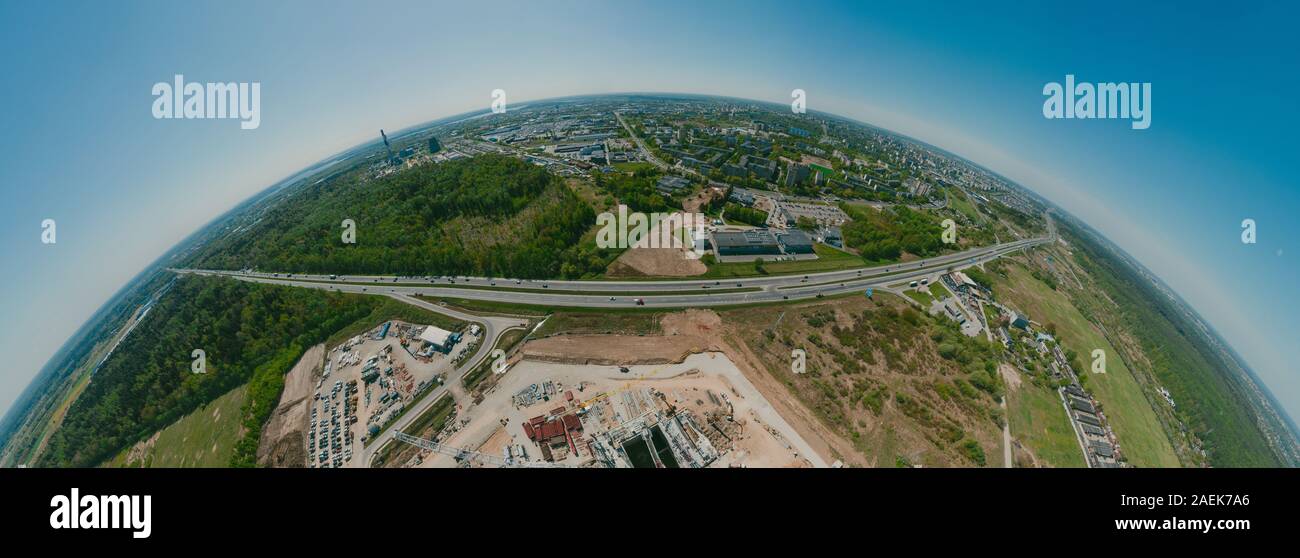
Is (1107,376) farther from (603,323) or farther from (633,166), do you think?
(633,166)

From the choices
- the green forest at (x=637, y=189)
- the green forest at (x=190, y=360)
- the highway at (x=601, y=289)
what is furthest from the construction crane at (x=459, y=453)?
the green forest at (x=637, y=189)

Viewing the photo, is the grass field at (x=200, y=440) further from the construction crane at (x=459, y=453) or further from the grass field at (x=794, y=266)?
the grass field at (x=794, y=266)

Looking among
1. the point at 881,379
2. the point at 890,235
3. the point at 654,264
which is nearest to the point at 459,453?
the point at 654,264

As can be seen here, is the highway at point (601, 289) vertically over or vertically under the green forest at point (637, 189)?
under

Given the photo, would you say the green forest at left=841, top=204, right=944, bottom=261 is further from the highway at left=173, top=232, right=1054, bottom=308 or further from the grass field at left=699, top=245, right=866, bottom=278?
the grass field at left=699, top=245, right=866, bottom=278

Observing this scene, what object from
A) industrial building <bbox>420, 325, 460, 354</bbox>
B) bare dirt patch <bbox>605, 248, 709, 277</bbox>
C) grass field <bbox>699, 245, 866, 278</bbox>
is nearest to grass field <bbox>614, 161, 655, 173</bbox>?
bare dirt patch <bbox>605, 248, 709, 277</bbox>

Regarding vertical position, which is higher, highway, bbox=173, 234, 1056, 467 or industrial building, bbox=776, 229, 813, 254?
industrial building, bbox=776, 229, 813, 254
